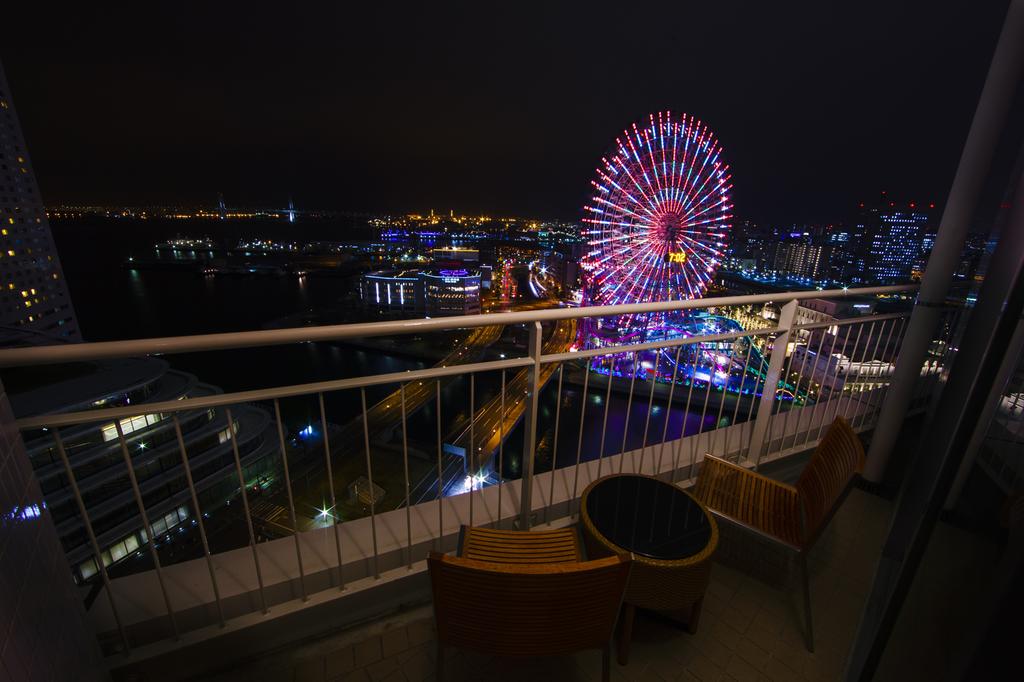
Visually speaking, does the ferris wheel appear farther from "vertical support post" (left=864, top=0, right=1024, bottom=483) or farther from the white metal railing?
the white metal railing

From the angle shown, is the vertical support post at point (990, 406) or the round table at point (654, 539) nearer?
the vertical support post at point (990, 406)

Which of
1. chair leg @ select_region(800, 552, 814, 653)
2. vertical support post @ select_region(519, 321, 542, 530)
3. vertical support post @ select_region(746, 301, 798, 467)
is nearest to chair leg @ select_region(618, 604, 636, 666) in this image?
vertical support post @ select_region(519, 321, 542, 530)

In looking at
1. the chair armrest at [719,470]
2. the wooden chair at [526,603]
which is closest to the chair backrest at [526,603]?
the wooden chair at [526,603]

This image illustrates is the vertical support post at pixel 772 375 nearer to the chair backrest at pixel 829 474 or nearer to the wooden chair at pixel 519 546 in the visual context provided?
the chair backrest at pixel 829 474

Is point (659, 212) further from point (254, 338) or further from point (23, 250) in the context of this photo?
point (23, 250)

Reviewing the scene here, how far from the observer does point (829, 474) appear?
1.91 m

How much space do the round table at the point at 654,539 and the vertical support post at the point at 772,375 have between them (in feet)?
3.46

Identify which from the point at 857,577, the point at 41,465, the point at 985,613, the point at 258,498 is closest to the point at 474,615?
the point at 985,613

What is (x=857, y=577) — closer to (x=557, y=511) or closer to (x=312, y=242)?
(x=557, y=511)

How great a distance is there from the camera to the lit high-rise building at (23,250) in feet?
82.8

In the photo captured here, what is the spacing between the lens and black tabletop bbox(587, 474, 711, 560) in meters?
1.70

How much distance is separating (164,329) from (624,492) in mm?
42382

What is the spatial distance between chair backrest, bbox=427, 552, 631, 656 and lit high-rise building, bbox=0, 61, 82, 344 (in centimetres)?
3463

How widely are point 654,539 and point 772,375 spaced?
4.76 feet
